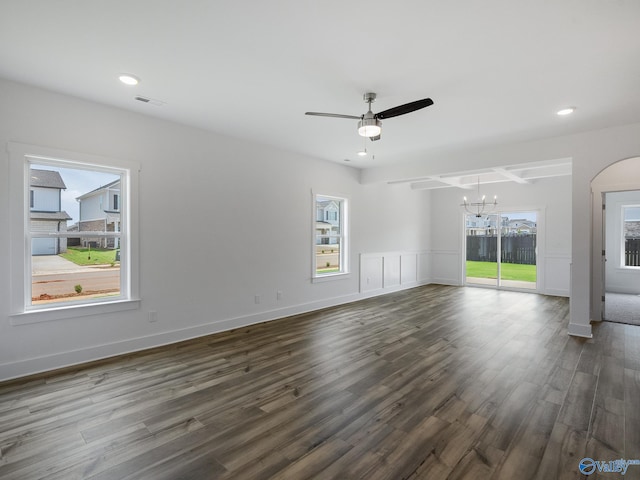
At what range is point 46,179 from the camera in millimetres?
3486

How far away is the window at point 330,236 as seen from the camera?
6.35 m

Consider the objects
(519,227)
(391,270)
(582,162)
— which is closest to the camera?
(582,162)

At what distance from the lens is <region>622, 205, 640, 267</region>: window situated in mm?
7941

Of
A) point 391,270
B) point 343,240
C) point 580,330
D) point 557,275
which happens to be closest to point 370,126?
point 343,240

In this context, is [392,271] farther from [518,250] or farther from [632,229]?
[632,229]

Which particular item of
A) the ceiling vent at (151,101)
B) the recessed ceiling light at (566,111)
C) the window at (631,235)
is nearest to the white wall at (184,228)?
the ceiling vent at (151,101)

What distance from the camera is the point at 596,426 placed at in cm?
240

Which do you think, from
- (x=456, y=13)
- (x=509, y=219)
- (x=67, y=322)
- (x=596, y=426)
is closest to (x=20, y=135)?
(x=67, y=322)

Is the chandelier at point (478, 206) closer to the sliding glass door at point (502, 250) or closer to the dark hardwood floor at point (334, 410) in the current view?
the sliding glass door at point (502, 250)

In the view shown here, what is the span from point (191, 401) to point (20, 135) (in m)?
3.02

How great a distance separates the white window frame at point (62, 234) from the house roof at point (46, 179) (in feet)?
0.24

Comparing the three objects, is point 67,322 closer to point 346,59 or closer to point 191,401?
point 191,401

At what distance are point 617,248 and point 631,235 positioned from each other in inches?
16.8

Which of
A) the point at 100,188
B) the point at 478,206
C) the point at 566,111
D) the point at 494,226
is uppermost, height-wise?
the point at 566,111
